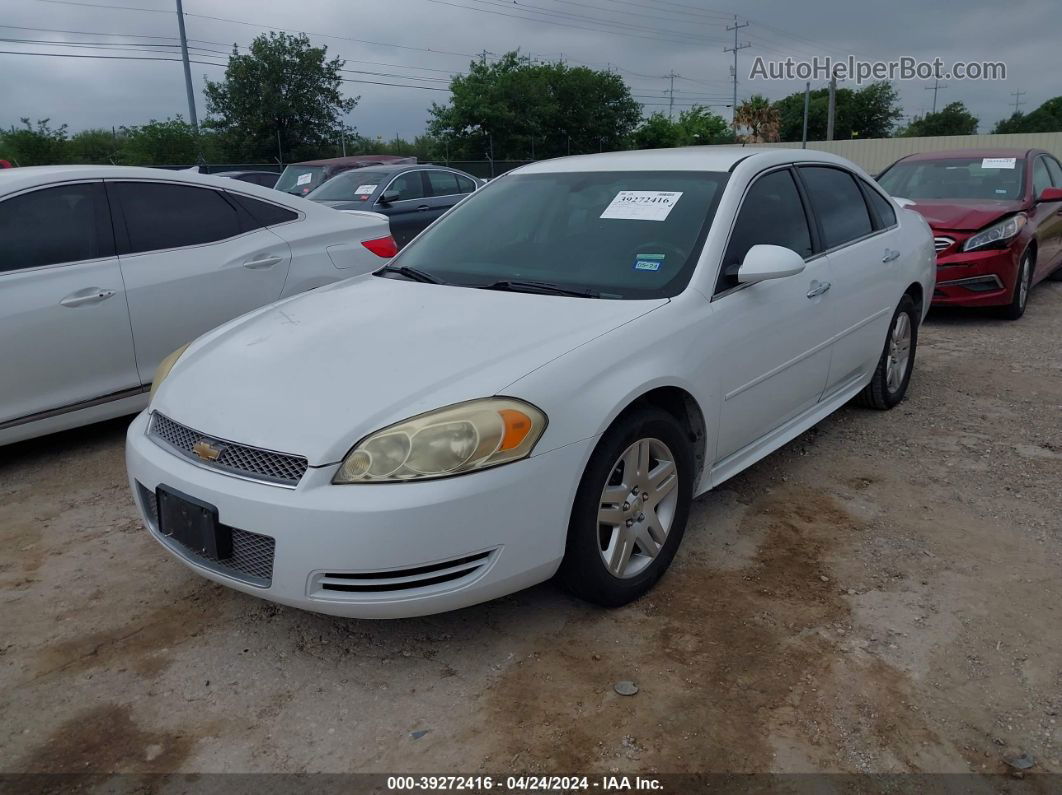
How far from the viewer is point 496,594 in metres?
2.52

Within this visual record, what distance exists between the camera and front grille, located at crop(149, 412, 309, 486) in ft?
7.94

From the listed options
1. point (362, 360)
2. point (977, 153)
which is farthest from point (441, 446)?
point (977, 153)

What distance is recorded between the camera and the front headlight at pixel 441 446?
2363mm

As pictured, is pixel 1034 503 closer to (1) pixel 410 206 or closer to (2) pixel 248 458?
(2) pixel 248 458

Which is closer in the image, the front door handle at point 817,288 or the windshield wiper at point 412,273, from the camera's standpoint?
the windshield wiper at point 412,273

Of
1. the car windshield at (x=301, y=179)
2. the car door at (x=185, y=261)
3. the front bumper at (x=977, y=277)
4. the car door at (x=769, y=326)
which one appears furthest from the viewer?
the car windshield at (x=301, y=179)

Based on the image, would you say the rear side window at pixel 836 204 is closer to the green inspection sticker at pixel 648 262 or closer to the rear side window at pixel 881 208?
the rear side window at pixel 881 208

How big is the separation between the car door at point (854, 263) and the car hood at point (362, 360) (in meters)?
1.47

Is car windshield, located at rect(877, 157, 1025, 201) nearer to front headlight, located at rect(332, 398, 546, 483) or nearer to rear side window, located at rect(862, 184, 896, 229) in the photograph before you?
rear side window, located at rect(862, 184, 896, 229)

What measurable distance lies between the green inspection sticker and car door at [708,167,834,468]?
0.80ft

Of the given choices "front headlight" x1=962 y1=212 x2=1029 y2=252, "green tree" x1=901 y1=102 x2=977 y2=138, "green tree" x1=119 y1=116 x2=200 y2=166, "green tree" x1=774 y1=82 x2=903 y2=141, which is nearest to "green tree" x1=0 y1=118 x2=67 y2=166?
"green tree" x1=119 y1=116 x2=200 y2=166

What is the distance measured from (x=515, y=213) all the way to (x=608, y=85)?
53.2m

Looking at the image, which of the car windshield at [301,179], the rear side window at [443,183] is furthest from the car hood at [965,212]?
the car windshield at [301,179]

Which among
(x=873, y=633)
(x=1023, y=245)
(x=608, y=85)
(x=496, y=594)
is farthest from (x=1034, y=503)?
(x=608, y=85)
